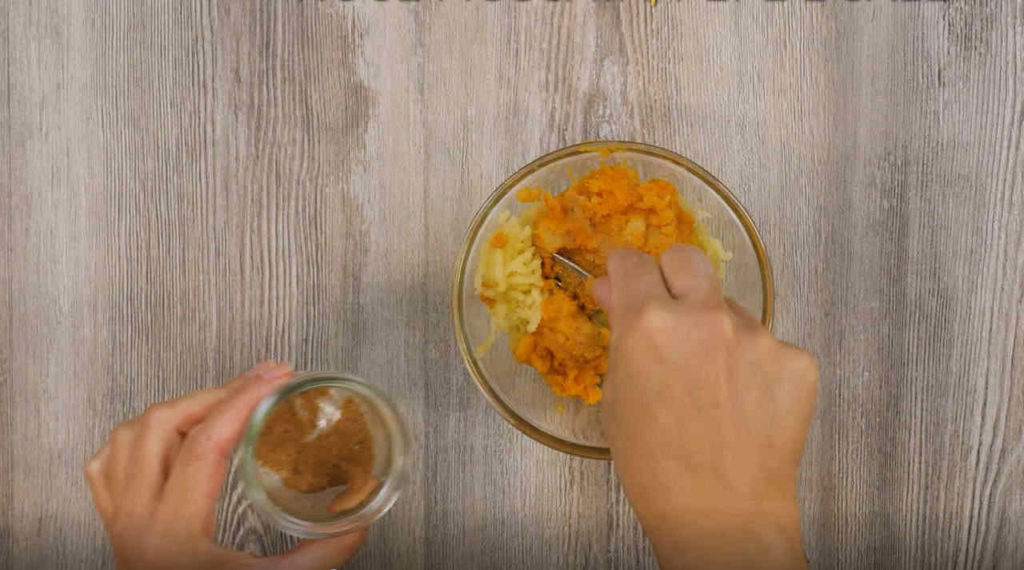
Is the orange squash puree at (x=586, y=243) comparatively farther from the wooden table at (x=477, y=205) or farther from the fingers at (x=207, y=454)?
the fingers at (x=207, y=454)

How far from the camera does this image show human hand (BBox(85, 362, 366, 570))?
2.26ft

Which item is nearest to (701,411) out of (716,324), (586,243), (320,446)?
(716,324)

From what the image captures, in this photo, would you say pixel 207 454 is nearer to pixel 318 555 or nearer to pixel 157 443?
pixel 157 443

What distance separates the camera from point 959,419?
2.85 feet

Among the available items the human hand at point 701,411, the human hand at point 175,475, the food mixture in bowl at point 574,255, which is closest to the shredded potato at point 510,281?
the food mixture in bowl at point 574,255

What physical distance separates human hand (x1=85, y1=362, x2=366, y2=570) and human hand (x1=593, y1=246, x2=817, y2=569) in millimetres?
327

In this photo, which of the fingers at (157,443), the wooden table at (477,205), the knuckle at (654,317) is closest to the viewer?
the knuckle at (654,317)

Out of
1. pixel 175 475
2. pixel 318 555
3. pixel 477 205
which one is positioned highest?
pixel 477 205

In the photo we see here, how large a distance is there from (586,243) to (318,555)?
1.39ft

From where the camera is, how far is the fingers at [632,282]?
0.62 meters

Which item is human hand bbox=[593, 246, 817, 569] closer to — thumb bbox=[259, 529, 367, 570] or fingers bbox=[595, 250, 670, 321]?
fingers bbox=[595, 250, 670, 321]

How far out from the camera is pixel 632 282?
63 cm

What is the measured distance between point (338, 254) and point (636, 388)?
41 cm

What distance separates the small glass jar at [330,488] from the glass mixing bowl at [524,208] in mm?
107
